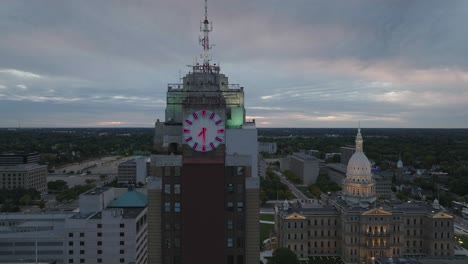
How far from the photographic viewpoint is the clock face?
1253 inches

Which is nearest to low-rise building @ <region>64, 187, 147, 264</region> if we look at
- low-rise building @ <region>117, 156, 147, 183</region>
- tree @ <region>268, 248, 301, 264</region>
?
tree @ <region>268, 248, 301, 264</region>

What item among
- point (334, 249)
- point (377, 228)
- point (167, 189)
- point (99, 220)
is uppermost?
point (167, 189)

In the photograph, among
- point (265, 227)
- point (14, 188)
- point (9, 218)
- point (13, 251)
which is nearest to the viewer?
point (13, 251)

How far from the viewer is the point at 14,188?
171625mm

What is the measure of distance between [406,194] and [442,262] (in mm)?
112402

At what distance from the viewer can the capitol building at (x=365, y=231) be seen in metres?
112

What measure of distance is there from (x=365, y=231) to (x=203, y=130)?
91.5m

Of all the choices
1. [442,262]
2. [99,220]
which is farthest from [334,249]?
[99,220]

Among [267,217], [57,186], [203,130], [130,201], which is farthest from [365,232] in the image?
[57,186]

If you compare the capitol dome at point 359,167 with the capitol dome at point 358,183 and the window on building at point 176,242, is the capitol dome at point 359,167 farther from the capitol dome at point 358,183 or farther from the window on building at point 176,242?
the window on building at point 176,242

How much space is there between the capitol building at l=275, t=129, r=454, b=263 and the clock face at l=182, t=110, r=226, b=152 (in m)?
86.6

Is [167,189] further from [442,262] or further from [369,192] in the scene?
[369,192]

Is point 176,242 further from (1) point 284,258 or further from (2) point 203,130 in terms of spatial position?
(1) point 284,258

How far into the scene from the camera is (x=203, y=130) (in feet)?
105
